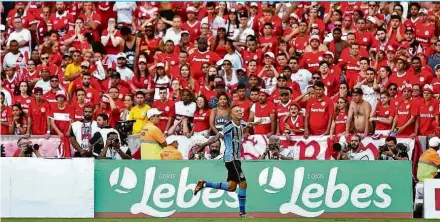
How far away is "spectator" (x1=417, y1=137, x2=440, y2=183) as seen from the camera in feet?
67.4

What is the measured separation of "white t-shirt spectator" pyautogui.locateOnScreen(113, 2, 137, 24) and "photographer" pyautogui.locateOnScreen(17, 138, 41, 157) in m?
6.71

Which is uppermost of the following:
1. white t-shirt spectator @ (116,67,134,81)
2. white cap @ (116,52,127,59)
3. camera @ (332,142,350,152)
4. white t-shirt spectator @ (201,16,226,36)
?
white t-shirt spectator @ (201,16,226,36)

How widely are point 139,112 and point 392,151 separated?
17.2 feet

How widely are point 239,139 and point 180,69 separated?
706cm

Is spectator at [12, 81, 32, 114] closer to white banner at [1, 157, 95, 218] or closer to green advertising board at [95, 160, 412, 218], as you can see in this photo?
white banner at [1, 157, 95, 218]

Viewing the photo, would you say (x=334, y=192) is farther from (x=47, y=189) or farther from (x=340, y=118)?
(x=47, y=189)

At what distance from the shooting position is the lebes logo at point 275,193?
19.9 meters

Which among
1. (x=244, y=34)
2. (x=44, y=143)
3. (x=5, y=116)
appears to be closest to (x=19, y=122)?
(x=5, y=116)

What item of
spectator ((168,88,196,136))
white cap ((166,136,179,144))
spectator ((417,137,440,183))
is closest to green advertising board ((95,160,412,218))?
spectator ((417,137,440,183))

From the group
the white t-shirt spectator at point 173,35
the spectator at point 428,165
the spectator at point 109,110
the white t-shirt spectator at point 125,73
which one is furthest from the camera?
the white t-shirt spectator at point 173,35

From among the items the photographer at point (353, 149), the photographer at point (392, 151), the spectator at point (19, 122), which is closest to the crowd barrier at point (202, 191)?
the photographer at point (392, 151)

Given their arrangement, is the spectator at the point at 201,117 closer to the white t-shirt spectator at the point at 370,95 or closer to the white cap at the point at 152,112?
the white cap at the point at 152,112

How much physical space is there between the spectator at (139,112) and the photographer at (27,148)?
1.95 metres

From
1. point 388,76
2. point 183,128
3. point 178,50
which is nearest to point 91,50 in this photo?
point 178,50
